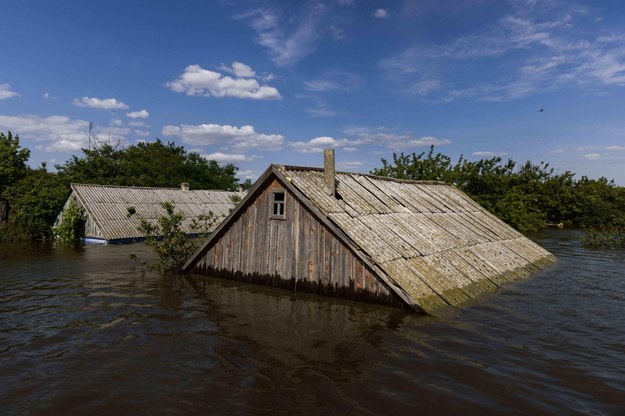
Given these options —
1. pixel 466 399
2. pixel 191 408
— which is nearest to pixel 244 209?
pixel 191 408

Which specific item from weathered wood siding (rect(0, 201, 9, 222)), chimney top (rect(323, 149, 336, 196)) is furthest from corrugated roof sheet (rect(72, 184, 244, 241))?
chimney top (rect(323, 149, 336, 196))

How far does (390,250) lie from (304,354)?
16.3ft

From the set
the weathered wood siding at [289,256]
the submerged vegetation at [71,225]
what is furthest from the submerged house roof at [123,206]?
the weathered wood siding at [289,256]

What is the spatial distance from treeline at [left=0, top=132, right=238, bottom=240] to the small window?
917 inches

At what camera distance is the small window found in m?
13.6

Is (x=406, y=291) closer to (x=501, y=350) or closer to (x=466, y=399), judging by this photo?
(x=501, y=350)

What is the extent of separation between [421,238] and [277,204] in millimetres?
5528

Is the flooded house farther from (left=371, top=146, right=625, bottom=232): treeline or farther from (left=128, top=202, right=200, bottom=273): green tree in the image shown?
(left=371, top=146, right=625, bottom=232): treeline

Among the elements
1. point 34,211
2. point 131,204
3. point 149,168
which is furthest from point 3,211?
point 149,168

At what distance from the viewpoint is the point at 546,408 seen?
643 cm

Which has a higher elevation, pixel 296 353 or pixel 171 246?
pixel 171 246

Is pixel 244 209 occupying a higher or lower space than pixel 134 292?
higher

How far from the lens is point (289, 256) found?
1330cm

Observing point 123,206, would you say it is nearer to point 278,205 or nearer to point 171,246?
point 171,246
